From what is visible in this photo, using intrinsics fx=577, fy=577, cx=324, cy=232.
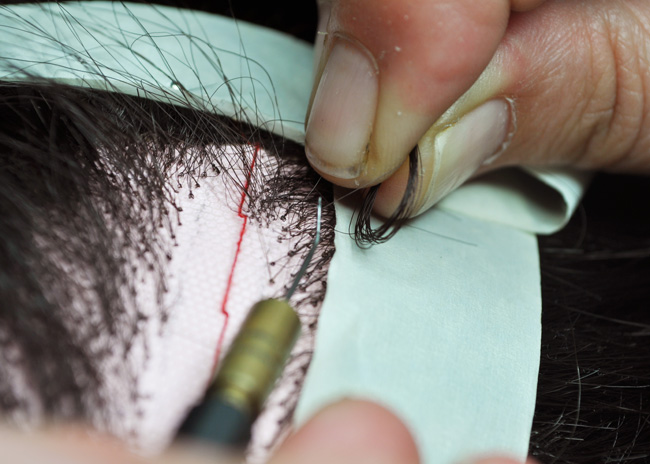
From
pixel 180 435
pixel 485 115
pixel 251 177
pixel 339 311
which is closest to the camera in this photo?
pixel 180 435

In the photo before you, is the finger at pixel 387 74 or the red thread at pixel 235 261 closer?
the red thread at pixel 235 261

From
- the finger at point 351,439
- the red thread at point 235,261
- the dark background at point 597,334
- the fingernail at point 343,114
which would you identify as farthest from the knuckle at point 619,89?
the finger at point 351,439

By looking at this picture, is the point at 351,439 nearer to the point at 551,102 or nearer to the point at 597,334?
the point at 597,334

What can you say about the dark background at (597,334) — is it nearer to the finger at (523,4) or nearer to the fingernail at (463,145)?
the fingernail at (463,145)

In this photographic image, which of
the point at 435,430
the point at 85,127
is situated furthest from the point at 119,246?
the point at 435,430

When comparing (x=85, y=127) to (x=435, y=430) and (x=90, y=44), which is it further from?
(x=435, y=430)

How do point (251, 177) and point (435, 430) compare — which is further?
point (251, 177)
